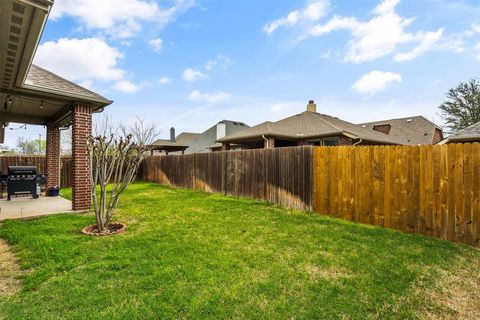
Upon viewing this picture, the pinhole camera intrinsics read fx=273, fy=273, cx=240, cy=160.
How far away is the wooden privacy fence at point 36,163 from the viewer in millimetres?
12812

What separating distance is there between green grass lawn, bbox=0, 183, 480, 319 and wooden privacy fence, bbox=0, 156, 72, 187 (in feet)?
30.2

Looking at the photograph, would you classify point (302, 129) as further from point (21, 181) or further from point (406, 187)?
point (21, 181)

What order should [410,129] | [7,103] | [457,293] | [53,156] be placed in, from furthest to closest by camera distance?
1. [410,129]
2. [53,156]
3. [7,103]
4. [457,293]

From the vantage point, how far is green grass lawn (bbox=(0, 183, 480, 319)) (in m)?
2.64

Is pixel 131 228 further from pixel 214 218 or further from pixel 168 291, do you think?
pixel 168 291

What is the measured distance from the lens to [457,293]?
3.09m

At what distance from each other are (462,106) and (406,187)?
2865 centimetres

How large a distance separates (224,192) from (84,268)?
7.16 m

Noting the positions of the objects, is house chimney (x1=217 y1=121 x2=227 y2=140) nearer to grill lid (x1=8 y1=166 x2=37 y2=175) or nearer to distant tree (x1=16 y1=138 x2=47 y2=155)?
grill lid (x1=8 y1=166 x2=37 y2=175)

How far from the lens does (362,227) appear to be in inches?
228

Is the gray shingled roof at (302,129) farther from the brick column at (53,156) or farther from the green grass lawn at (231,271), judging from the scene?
the green grass lawn at (231,271)

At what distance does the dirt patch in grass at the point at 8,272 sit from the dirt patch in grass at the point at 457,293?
171 inches

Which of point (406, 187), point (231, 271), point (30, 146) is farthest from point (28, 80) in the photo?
point (30, 146)

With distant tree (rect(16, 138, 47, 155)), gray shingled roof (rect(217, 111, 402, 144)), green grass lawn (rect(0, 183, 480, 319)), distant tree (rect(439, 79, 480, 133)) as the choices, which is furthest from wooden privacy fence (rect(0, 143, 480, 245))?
distant tree (rect(16, 138, 47, 155))
